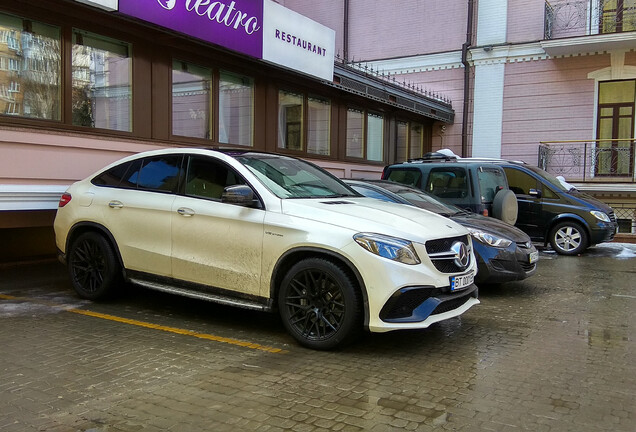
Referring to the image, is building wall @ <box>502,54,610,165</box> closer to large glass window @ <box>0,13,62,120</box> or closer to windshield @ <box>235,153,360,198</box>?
windshield @ <box>235,153,360,198</box>

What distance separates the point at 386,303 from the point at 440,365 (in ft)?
2.25

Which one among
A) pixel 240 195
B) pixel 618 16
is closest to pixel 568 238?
pixel 618 16

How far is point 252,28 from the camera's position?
913cm

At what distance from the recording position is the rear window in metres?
9.47

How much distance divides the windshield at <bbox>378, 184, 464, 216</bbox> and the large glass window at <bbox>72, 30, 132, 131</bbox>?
422 centimetres

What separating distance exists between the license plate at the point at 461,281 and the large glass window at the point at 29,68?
5.86 meters

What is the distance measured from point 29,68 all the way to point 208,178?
359 centimetres

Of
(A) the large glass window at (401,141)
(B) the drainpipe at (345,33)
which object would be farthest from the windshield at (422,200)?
(B) the drainpipe at (345,33)

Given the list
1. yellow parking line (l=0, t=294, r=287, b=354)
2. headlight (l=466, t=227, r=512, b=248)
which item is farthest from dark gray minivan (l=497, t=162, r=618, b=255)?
yellow parking line (l=0, t=294, r=287, b=354)

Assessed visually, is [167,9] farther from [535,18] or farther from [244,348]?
[535,18]

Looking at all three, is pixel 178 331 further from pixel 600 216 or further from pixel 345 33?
pixel 345 33

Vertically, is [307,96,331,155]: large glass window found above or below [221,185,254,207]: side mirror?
above

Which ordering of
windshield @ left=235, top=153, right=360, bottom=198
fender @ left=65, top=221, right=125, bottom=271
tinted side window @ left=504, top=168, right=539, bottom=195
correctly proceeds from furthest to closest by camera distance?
tinted side window @ left=504, top=168, right=539, bottom=195 → fender @ left=65, top=221, right=125, bottom=271 → windshield @ left=235, top=153, right=360, bottom=198

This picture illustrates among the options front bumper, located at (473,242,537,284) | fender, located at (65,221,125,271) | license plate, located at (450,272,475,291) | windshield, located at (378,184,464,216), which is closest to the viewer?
license plate, located at (450,272,475,291)
